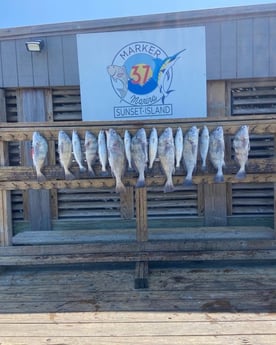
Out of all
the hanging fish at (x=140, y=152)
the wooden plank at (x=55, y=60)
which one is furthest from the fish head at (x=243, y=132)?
the wooden plank at (x=55, y=60)

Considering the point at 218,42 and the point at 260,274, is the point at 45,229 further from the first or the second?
the point at 218,42

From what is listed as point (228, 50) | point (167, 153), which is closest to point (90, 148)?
point (167, 153)

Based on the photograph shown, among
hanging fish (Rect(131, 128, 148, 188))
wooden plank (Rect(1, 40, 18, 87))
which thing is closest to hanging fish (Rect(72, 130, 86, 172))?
hanging fish (Rect(131, 128, 148, 188))

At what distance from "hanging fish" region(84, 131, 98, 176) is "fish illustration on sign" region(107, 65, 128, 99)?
2.93 feet

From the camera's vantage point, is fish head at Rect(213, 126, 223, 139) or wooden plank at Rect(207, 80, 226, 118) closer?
fish head at Rect(213, 126, 223, 139)

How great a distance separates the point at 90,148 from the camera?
118 inches

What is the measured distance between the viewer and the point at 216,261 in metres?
3.62

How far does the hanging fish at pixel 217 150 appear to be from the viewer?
2.94m

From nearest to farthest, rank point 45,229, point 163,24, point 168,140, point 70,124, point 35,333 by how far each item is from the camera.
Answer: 1. point 35,333
2. point 168,140
3. point 70,124
4. point 163,24
5. point 45,229

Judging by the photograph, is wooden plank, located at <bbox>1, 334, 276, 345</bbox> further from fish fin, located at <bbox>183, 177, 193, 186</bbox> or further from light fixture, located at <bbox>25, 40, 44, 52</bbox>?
light fixture, located at <bbox>25, 40, 44, 52</bbox>

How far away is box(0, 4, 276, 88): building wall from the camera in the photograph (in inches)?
139

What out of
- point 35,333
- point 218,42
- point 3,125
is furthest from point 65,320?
point 218,42

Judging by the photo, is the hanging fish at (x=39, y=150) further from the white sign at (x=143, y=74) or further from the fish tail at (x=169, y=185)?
the fish tail at (x=169, y=185)

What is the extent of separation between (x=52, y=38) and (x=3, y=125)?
122 centimetres
